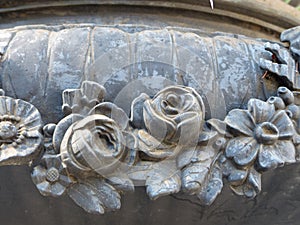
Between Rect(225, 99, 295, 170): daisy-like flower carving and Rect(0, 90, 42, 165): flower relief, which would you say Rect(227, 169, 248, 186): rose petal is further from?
Rect(0, 90, 42, 165): flower relief

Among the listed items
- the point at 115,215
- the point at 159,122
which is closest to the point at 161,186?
the point at 159,122

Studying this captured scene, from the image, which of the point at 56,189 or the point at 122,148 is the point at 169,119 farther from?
the point at 56,189

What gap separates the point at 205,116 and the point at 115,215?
0.24 metres

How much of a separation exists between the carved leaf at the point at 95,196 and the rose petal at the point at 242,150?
17 cm

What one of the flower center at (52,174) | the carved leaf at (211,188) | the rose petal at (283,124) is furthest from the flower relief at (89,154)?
the rose petal at (283,124)

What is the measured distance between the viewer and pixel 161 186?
793 mm

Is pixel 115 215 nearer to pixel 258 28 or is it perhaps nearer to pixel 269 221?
pixel 269 221

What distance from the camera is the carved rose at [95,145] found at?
784mm

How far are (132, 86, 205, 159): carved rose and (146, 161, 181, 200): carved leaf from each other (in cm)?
2

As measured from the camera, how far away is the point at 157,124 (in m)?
0.80

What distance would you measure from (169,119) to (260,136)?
0.46ft

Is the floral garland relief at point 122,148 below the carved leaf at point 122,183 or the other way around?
the other way around

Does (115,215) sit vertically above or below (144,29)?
below

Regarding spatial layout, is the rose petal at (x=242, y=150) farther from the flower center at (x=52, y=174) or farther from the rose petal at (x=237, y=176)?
the flower center at (x=52, y=174)
